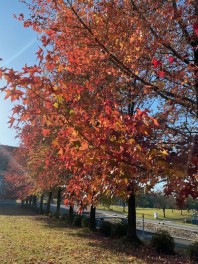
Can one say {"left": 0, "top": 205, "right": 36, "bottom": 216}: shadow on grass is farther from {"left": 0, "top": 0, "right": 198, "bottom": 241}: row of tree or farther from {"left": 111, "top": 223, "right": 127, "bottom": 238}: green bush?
{"left": 0, "top": 0, "right": 198, "bottom": 241}: row of tree

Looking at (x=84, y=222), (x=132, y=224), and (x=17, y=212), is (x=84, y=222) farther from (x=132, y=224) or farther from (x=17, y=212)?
(x=17, y=212)

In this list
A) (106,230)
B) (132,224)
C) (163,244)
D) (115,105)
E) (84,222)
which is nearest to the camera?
(115,105)

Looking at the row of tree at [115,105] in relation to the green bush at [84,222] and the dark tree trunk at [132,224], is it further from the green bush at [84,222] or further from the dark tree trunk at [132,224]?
the green bush at [84,222]

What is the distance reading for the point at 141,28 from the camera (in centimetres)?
594

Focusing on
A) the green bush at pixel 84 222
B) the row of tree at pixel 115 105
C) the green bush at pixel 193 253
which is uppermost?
the row of tree at pixel 115 105

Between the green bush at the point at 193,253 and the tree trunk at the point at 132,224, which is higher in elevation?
the tree trunk at the point at 132,224

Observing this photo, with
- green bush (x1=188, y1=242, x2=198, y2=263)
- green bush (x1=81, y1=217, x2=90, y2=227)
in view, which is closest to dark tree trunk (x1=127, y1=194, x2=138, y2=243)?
green bush (x1=188, y1=242, x2=198, y2=263)

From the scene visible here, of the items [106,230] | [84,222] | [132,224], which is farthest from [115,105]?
[84,222]

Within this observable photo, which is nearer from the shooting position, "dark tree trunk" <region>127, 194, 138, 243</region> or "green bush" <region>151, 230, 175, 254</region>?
"green bush" <region>151, 230, 175, 254</region>

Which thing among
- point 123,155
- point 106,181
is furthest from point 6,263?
point 123,155

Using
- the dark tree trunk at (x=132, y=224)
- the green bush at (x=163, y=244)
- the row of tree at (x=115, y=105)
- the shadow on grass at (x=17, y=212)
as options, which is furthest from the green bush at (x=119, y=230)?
the shadow on grass at (x=17, y=212)

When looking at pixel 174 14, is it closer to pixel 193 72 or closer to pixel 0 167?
pixel 193 72

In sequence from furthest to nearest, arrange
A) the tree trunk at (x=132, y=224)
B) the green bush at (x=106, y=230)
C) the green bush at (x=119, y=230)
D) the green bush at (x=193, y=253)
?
the green bush at (x=106, y=230)
the green bush at (x=119, y=230)
the tree trunk at (x=132, y=224)
the green bush at (x=193, y=253)

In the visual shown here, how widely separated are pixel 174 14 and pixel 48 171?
11449mm
